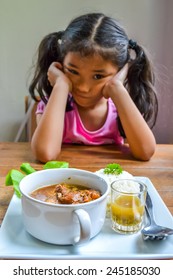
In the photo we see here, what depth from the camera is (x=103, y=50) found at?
3.71 feet

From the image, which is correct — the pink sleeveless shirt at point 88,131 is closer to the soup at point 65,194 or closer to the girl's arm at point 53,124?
the girl's arm at point 53,124


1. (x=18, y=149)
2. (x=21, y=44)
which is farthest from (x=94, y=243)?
(x=21, y=44)

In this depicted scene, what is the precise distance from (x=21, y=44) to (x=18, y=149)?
3.12ft

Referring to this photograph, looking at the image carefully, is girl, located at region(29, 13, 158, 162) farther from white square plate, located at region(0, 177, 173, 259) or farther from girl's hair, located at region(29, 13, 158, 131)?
white square plate, located at region(0, 177, 173, 259)

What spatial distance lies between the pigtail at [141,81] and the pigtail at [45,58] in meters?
0.28

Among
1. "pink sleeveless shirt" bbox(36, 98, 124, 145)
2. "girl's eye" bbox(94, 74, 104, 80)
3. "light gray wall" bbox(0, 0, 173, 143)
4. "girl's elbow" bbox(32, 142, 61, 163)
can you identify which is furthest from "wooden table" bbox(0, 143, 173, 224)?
"light gray wall" bbox(0, 0, 173, 143)

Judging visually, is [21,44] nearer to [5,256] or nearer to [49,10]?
[49,10]

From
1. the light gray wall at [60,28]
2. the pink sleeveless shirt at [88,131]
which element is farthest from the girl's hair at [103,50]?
the light gray wall at [60,28]

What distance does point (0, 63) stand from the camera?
188 cm

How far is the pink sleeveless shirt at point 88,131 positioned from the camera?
126 centimetres

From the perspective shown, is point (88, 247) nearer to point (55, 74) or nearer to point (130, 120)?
point (130, 120)

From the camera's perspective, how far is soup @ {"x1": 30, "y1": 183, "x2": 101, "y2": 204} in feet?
1.85

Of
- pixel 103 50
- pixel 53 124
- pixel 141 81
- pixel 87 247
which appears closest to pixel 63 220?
pixel 87 247

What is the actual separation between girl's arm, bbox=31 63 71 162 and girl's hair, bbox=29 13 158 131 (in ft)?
0.32
